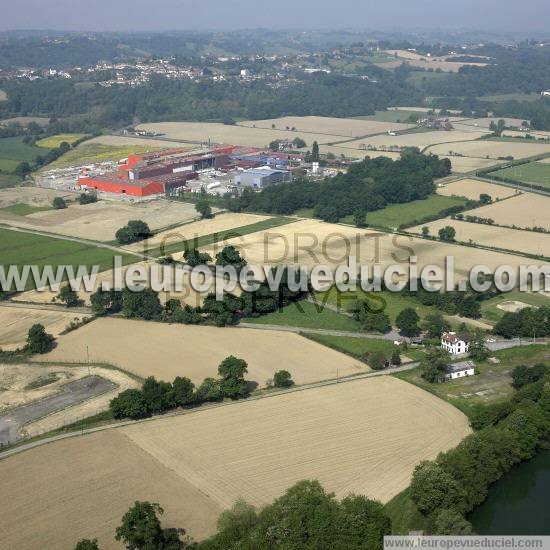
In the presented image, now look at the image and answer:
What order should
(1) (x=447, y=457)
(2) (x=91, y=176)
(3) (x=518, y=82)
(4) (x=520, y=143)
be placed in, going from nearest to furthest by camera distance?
(1) (x=447, y=457), (2) (x=91, y=176), (4) (x=520, y=143), (3) (x=518, y=82)

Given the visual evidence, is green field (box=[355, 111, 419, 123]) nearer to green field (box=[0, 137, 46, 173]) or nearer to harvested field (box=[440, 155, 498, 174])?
harvested field (box=[440, 155, 498, 174])

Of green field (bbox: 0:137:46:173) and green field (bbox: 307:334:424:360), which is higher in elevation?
green field (bbox: 0:137:46:173)

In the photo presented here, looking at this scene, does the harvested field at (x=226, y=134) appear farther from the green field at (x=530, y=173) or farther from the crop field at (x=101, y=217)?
the crop field at (x=101, y=217)

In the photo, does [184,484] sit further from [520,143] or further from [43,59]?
[43,59]

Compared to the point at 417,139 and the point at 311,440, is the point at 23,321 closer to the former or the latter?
the point at 311,440

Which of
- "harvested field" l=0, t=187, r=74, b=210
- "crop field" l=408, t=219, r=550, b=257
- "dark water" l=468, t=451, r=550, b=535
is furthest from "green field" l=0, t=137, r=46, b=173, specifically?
"dark water" l=468, t=451, r=550, b=535

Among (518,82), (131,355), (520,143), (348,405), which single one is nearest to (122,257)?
(131,355)

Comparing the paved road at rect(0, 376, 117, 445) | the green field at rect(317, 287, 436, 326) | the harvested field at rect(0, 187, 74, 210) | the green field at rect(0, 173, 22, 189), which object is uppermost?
the green field at rect(0, 173, 22, 189)
